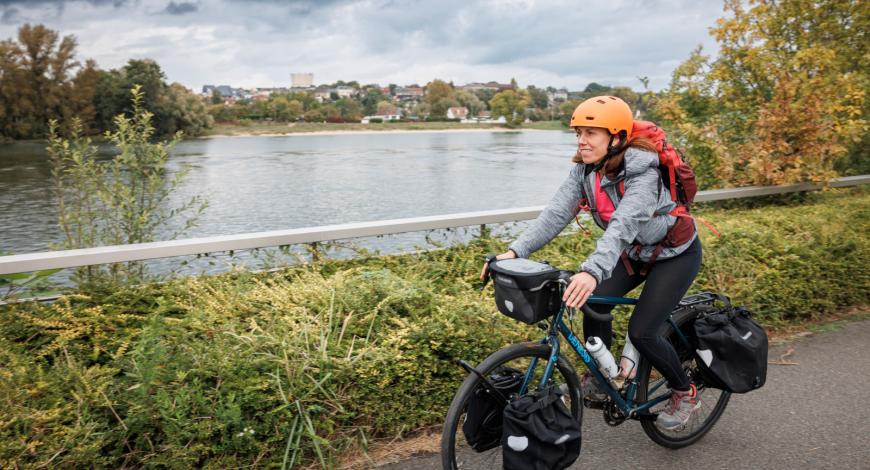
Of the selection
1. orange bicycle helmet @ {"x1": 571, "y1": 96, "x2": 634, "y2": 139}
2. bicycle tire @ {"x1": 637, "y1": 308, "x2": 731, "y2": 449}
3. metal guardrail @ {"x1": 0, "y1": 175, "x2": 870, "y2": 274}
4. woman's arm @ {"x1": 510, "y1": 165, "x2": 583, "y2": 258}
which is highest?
orange bicycle helmet @ {"x1": 571, "y1": 96, "x2": 634, "y2": 139}

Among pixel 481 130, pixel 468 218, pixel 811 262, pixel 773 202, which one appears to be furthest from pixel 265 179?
pixel 481 130

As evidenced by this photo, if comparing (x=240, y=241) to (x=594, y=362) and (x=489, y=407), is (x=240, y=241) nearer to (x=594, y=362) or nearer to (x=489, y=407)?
(x=489, y=407)

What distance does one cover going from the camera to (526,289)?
2533 millimetres

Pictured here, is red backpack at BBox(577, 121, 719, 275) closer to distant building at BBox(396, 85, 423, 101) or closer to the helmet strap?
the helmet strap

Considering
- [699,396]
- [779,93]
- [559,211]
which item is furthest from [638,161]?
[779,93]

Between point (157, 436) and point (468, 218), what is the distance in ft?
11.2

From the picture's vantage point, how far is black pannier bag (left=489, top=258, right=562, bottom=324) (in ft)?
8.32

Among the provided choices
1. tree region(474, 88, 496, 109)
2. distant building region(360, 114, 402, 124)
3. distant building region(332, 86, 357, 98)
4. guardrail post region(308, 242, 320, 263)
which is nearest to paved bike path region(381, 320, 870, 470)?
guardrail post region(308, 242, 320, 263)

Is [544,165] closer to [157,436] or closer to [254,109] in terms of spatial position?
[254,109]

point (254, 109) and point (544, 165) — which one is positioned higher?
point (254, 109)

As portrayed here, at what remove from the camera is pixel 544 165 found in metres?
20.8

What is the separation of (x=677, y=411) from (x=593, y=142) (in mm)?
1634

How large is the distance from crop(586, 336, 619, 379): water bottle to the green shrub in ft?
2.86

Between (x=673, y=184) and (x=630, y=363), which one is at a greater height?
(x=673, y=184)
